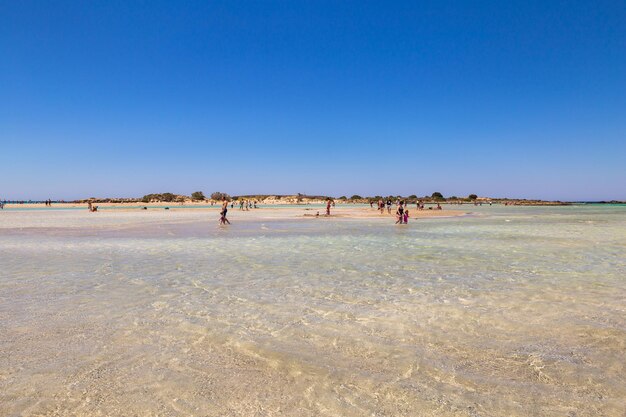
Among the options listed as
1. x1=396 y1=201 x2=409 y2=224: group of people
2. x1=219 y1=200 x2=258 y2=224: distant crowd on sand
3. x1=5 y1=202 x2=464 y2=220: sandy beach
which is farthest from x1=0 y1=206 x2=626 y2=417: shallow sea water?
x1=5 y1=202 x2=464 y2=220: sandy beach

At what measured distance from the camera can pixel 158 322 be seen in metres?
6.62

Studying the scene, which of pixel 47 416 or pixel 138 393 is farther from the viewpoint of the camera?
pixel 138 393

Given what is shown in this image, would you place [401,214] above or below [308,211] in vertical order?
above

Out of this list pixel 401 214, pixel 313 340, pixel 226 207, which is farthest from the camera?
pixel 401 214

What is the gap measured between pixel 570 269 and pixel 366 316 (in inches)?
305

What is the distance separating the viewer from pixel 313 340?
5.80 m

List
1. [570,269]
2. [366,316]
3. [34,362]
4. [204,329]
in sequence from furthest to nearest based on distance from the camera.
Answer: [570,269]
[366,316]
[204,329]
[34,362]

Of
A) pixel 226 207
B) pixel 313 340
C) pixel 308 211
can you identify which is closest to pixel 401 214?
pixel 226 207

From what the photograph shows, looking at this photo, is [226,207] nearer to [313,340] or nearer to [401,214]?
[401,214]

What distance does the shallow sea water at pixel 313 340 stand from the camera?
407cm

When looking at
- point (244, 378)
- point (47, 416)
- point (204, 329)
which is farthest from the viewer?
point (204, 329)

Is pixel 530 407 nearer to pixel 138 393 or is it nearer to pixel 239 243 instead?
pixel 138 393

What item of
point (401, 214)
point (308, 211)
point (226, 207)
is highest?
point (226, 207)

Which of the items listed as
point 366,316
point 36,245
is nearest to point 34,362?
point 366,316
